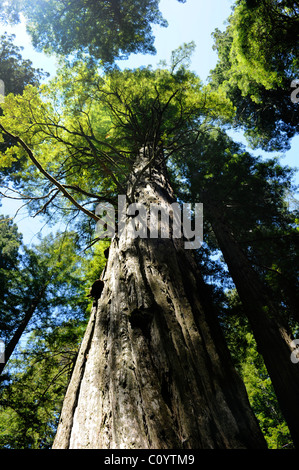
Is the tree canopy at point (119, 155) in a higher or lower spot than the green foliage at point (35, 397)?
higher

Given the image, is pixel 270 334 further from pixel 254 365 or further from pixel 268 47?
pixel 254 365

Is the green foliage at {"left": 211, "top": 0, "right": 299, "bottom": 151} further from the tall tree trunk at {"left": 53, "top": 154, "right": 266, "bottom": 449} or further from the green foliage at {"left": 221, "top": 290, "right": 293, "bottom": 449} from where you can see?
the tall tree trunk at {"left": 53, "top": 154, "right": 266, "bottom": 449}

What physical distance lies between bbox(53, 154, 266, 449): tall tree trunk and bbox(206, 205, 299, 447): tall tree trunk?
349 cm

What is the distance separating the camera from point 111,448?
75 centimetres

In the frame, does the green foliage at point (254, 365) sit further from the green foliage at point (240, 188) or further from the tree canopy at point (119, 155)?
the green foliage at point (240, 188)

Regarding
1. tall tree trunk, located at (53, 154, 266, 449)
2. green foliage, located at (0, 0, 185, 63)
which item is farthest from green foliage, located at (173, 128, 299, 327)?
tall tree trunk, located at (53, 154, 266, 449)

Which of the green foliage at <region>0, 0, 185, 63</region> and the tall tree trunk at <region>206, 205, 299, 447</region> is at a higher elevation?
the green foliage at <region>0, 0, 185, 63</region>

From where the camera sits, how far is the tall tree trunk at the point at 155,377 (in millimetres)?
758

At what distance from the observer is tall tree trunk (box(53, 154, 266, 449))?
2.49 feet

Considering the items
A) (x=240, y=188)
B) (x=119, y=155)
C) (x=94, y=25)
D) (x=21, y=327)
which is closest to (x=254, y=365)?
(x=240, y=188)

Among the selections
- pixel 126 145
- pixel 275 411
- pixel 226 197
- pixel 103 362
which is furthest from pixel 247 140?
pixel 275 411

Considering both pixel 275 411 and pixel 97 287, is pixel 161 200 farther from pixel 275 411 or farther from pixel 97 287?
pixel 275 411

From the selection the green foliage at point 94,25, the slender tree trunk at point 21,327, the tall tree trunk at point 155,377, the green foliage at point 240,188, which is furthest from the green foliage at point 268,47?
the slender tree trunk at point 21,327

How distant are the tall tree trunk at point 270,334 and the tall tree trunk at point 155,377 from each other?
11.4 feet
